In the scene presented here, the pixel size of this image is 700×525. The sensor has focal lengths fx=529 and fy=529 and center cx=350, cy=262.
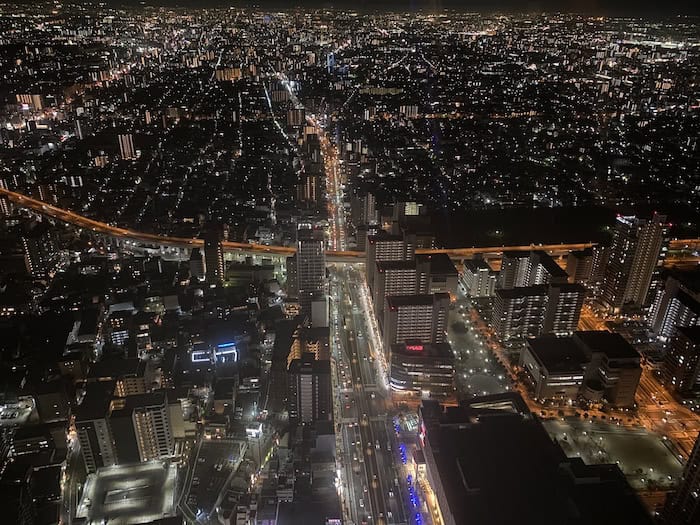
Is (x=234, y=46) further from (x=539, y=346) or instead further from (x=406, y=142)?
(x=539, y=346)

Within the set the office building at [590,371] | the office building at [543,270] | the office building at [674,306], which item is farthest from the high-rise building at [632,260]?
the office building at [590,371]

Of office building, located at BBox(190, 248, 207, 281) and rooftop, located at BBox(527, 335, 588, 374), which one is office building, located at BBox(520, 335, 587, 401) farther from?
office building, located at BBox(190, 248, 207, 281)

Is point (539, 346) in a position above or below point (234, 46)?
below

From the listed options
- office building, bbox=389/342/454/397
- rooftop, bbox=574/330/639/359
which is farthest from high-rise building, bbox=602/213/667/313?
office building, bbox=389/342/454/397

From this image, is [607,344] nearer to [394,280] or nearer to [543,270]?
[543,270]

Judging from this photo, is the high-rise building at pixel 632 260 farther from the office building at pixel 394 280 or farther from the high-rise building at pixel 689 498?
the high-rise building at pixel 689 498

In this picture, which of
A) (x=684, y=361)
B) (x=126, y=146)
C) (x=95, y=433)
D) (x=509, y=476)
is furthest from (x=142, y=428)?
(x=126, y=146)

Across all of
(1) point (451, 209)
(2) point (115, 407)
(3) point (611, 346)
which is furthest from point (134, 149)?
(3) point (611, 346)
